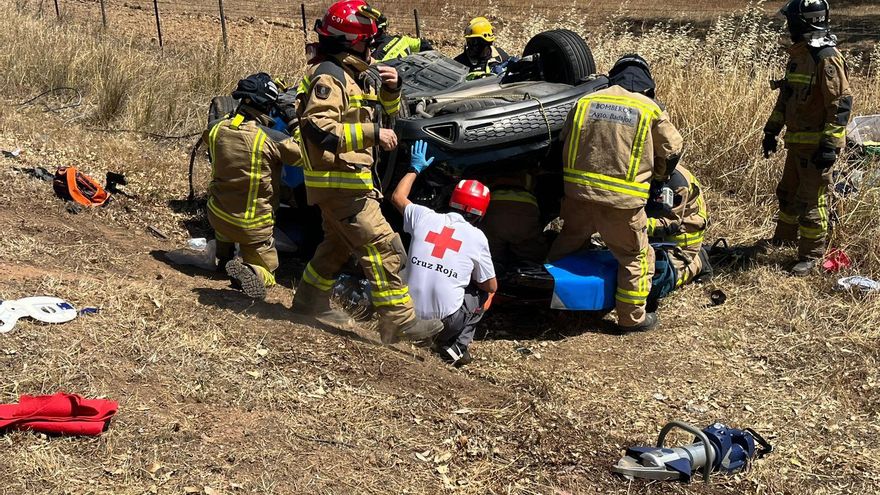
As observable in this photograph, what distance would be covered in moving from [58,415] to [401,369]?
68.7 inches

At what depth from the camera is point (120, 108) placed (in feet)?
30.5

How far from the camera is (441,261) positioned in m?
5.21

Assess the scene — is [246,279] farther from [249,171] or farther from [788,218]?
[788,218]

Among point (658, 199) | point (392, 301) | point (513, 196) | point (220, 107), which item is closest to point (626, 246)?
point (658, 199)

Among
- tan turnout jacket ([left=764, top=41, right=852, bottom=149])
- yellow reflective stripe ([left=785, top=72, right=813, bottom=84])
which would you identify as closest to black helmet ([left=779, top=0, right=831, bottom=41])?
tan turnout jacket ([left=764, top=41, right=852, bottom=149])

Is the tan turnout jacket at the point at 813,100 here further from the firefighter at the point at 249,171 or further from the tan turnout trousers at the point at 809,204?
the firefighter at the point at 249,171

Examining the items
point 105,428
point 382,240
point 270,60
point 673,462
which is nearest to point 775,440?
point 673,462

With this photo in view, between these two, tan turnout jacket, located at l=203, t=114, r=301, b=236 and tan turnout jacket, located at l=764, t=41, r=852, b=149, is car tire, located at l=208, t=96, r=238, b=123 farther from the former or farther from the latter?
tan turnout jacket, located at l=764, t=41, r=852, b=149

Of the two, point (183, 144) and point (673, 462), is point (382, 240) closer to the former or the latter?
point (673, 462)

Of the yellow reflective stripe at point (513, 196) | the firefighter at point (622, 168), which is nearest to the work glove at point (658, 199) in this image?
the firefighter at point (622, 168)

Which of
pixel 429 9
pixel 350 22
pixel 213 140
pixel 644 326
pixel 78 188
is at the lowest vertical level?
pixel 429 9

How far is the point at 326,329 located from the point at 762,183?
4610mm

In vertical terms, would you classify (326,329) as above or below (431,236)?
below

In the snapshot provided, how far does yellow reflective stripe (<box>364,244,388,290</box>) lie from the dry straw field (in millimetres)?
395
